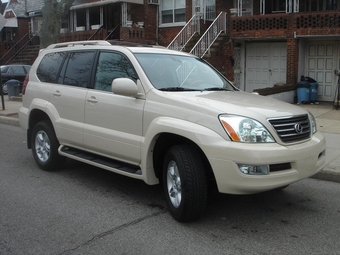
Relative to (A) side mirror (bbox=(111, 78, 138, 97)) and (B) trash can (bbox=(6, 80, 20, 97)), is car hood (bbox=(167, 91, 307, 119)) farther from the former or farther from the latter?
(B) trash can (bbox=(6, 80, 20, 97))

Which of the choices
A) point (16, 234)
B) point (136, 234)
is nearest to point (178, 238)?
point (136, 234)

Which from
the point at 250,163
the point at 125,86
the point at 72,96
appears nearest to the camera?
the point at 250,163

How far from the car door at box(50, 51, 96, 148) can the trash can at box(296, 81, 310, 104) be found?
10860mm

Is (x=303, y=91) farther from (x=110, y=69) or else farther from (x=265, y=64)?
(x=110, y=69)

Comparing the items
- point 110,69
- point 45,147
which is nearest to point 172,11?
point 45,147

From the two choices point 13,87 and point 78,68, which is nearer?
point 78,68

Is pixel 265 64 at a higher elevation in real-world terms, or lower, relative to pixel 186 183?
higher

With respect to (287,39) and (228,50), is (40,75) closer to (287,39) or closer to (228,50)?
(287,39)

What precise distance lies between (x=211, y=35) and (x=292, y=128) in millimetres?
14415

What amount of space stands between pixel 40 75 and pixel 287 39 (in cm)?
1116

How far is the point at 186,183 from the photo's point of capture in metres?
4.41

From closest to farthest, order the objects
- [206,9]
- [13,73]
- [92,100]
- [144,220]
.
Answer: [144,220] → [92,100] → [206,9] → [13,73]

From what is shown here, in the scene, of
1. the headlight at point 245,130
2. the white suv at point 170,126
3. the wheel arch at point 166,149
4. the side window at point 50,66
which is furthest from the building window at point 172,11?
the headlight at point 245,130

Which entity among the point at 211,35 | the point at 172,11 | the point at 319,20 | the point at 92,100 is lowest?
the point at 92,100
